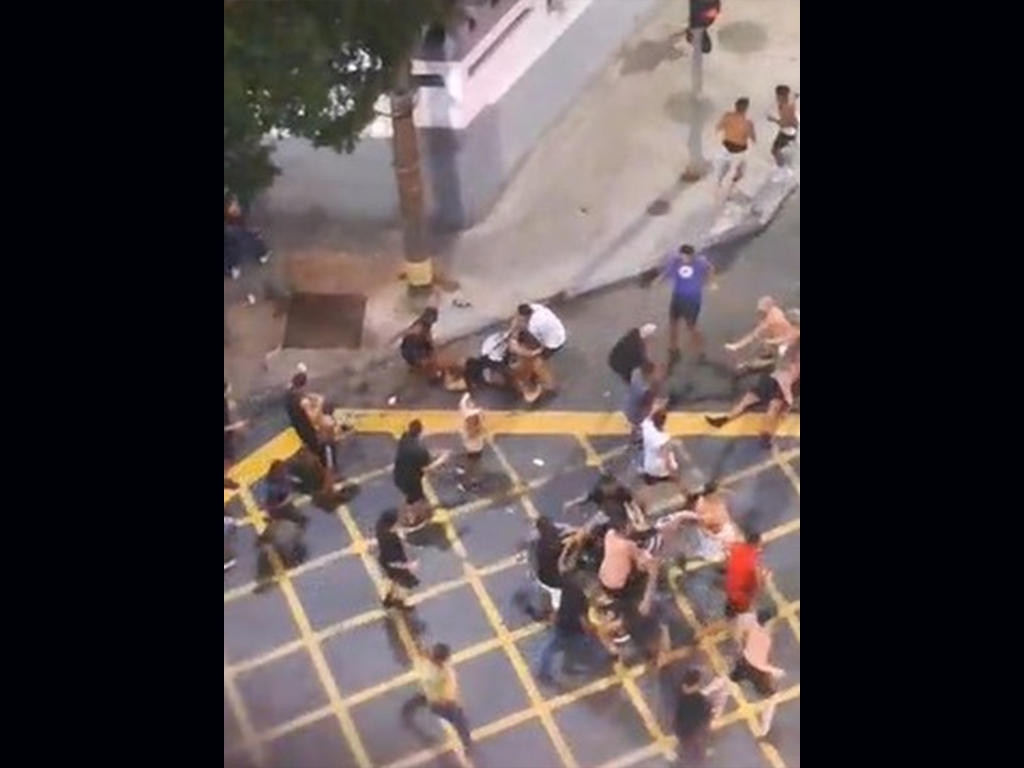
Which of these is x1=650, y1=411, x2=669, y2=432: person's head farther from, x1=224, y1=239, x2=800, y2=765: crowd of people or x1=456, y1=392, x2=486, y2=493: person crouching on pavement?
x1=456, y1=392, x2=486, y2=493: person crouching on pavement

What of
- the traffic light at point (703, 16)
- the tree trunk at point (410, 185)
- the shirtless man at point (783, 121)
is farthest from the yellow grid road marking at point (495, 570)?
the traffic light at point (703, 16)

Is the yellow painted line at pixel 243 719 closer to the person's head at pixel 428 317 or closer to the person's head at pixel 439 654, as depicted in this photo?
the person's head at pixel 439 654

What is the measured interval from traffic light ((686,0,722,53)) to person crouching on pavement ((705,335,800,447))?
0.89 m

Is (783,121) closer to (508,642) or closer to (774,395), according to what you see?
(774,395)

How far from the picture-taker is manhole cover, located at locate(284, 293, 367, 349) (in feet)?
16.2

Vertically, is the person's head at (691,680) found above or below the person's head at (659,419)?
below

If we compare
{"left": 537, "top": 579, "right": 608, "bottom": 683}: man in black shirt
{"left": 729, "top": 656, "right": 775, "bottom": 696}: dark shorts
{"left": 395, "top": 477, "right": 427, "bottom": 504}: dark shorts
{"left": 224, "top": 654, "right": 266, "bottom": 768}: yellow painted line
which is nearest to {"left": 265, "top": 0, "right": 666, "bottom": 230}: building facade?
{"left": 395, "top": 477, "right": 427, "bottom": 504}: dark shorts

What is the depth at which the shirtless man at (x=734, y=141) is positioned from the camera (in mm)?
4945

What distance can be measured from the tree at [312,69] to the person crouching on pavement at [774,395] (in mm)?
1247

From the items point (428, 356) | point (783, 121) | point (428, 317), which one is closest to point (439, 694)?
point (428, 356)
